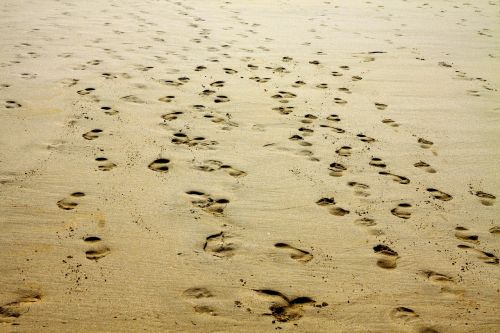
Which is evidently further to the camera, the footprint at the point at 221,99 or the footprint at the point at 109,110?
the footprint at the point at 221,99

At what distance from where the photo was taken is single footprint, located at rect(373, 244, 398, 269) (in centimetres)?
247

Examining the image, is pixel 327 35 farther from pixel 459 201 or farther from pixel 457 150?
pixel 459 201

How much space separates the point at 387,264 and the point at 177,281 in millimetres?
1198

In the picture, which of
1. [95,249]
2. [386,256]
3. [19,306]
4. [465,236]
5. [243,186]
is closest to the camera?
[19,306]

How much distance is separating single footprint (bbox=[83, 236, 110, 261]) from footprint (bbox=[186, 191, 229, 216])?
64 centimetres

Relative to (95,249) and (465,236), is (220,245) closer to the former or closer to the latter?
(95,249)

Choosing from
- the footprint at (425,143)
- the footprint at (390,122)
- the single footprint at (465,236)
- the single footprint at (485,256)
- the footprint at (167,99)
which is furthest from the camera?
the footprint at (167,99)

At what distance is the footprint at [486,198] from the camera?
3051 millimetres

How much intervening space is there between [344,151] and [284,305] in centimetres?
170

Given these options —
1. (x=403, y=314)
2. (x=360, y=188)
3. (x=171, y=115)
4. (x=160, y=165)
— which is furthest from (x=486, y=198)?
(x=171, y=115)

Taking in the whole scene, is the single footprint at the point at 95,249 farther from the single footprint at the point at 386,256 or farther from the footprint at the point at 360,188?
the footprint at the point at 360,188

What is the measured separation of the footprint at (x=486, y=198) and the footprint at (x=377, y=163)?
0.70 m

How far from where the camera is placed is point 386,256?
2.53 m

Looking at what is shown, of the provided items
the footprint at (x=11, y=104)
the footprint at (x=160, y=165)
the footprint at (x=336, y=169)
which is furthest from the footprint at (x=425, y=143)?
the footprint at (x=11, y=104)
